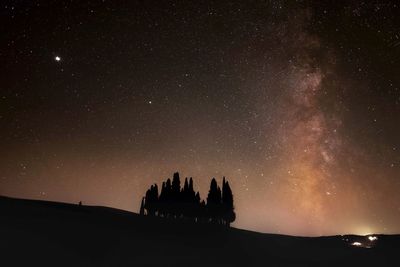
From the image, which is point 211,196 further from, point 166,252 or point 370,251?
point 166,252

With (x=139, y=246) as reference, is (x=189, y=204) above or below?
above

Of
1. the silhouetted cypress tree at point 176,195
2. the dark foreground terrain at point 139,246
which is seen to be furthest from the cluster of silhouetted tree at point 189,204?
the dark foreground terrain at point 139,246

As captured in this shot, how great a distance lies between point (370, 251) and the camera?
24.8 meters

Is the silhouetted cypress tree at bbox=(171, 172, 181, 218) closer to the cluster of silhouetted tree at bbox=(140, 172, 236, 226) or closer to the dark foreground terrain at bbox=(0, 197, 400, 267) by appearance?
the cluster of silhouetted tree at bbox=(140, 172, 236, 226)

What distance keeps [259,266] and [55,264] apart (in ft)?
32.5

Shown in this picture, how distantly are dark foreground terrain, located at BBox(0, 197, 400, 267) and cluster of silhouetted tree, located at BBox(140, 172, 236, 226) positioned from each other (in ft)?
93.4

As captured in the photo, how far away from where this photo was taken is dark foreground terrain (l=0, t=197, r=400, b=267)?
1480 cm

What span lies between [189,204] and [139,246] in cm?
3860

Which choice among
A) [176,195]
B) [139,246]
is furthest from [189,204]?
[139,246]

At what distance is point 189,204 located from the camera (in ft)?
184

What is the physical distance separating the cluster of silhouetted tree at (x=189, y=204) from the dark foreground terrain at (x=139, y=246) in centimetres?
2848

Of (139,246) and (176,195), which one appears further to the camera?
(176,195)

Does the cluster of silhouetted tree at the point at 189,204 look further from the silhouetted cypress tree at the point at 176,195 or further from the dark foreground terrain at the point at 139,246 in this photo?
the dark foreground terrain at the point at 139,246

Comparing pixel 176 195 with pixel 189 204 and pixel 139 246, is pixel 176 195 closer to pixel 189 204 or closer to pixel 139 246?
pixel 189 204
